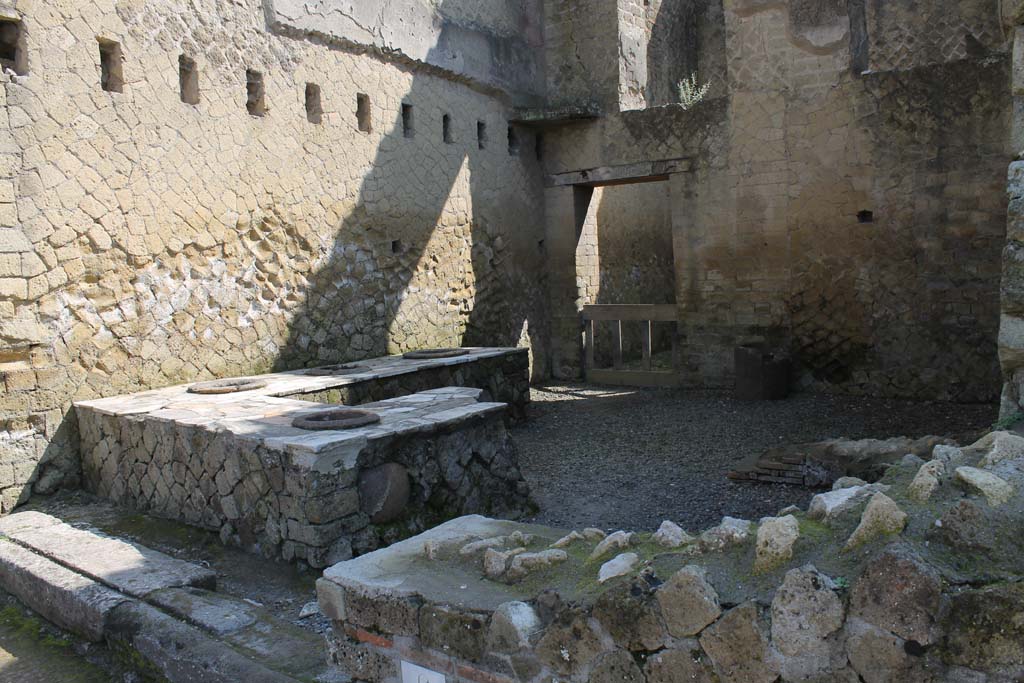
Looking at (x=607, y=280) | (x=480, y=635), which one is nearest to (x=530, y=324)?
(x=607, y=280)

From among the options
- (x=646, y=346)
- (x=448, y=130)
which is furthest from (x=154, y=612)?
(x=646, y=346)

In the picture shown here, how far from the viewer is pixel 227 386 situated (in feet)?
19.2

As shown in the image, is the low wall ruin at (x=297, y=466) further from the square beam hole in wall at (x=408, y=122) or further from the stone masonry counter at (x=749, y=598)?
the square beam hole in wall at (x=408, y=122)

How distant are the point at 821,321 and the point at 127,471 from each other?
657 cm

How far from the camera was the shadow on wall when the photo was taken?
7.59m

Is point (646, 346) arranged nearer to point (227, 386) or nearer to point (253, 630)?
point (227, 386)

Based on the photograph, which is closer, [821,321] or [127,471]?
[127,471]

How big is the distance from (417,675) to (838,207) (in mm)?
7223

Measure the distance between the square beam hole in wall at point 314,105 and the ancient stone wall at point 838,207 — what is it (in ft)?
12.6

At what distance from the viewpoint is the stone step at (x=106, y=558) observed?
371 cm

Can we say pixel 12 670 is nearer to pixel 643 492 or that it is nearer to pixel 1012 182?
pixel 643 492

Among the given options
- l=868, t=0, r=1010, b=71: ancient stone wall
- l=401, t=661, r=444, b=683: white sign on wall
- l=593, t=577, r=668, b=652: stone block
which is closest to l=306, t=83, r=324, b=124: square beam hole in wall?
l=401, t=661, r=444, b=683: white sign on wall

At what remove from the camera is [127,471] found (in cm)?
511

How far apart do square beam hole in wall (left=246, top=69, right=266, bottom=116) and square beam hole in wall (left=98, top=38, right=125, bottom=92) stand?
3.81 ft
